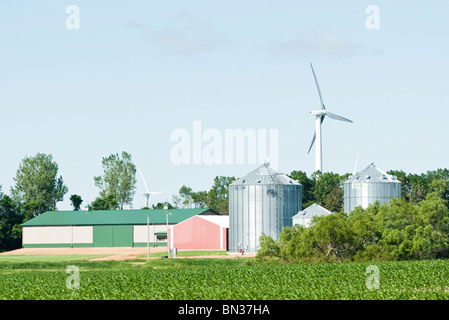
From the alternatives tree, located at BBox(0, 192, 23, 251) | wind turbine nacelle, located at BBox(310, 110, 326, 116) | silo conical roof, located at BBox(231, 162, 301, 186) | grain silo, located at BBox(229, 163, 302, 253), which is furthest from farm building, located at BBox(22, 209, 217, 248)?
silo conical roof, located at BBox(231, 162, 301, 186)

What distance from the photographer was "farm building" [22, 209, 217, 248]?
127m

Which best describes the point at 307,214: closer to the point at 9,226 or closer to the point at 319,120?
the point at 319,120

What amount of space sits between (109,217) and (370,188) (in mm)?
50598

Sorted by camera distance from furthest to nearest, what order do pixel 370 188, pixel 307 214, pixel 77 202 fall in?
pixel 77 202 → pixel 307 214 → pixel 370 188

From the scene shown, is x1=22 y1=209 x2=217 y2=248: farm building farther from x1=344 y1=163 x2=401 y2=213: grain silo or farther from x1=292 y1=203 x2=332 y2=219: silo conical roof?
x1=344 y1=163 x2=401 y2=213: grain silo

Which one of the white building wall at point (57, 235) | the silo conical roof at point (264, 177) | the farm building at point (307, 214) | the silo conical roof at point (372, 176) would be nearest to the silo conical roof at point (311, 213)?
the farm building at point (307, 214)

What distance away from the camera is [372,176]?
96938 millimetres

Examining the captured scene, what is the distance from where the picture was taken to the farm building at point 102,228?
12688cm

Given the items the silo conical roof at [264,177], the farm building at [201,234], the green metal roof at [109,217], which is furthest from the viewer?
the green metal roof at [109,217]

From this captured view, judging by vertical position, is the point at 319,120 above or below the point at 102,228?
above

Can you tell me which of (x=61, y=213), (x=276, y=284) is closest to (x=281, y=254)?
(x=276, y=284)

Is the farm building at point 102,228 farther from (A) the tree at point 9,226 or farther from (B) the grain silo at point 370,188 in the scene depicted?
(B) the grain silo at point 370,188

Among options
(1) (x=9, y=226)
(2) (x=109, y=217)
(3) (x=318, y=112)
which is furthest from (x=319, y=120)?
(1) (x=9, y=226)
